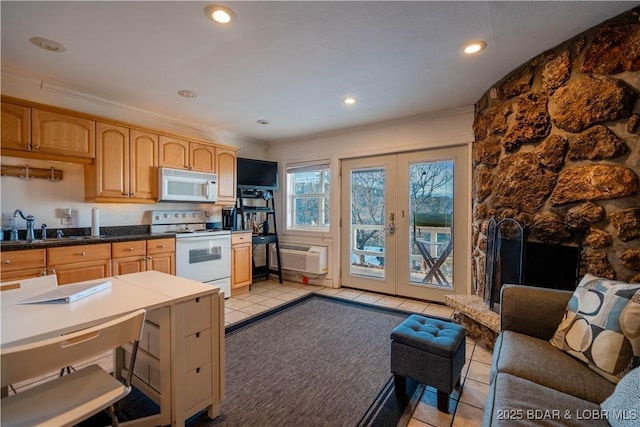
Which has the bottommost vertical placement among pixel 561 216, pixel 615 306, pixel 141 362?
pixel 141 362

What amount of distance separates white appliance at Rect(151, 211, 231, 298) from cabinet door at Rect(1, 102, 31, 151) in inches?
56.4

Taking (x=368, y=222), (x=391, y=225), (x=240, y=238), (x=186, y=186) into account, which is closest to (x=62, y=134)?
(x=186, y=186)

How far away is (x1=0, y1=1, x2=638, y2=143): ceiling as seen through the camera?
1.80 metres

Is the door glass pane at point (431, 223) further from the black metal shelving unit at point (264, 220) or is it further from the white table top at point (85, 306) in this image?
the white table top at point (85, 306)

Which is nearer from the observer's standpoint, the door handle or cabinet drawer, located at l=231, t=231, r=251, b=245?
the door handle

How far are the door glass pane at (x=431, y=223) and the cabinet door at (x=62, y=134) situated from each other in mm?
3694

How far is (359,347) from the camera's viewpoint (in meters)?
2.57

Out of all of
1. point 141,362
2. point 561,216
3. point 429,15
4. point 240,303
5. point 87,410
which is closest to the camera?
point 87,410

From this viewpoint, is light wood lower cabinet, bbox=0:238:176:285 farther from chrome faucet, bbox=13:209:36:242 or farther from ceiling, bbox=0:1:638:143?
ceiling, bbox=0:1:638:143

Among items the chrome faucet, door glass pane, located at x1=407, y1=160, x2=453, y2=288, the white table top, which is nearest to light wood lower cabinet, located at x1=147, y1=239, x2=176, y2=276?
the chrome faucet

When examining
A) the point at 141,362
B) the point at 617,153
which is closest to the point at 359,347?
the point at 141,362

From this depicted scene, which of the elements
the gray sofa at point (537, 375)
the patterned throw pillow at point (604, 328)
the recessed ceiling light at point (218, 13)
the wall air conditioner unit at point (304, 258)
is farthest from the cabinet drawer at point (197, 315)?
the wall air conditioner unit at point (304, 258)

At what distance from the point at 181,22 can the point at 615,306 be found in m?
2.94

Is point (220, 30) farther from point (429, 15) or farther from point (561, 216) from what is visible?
point (561, 216)
